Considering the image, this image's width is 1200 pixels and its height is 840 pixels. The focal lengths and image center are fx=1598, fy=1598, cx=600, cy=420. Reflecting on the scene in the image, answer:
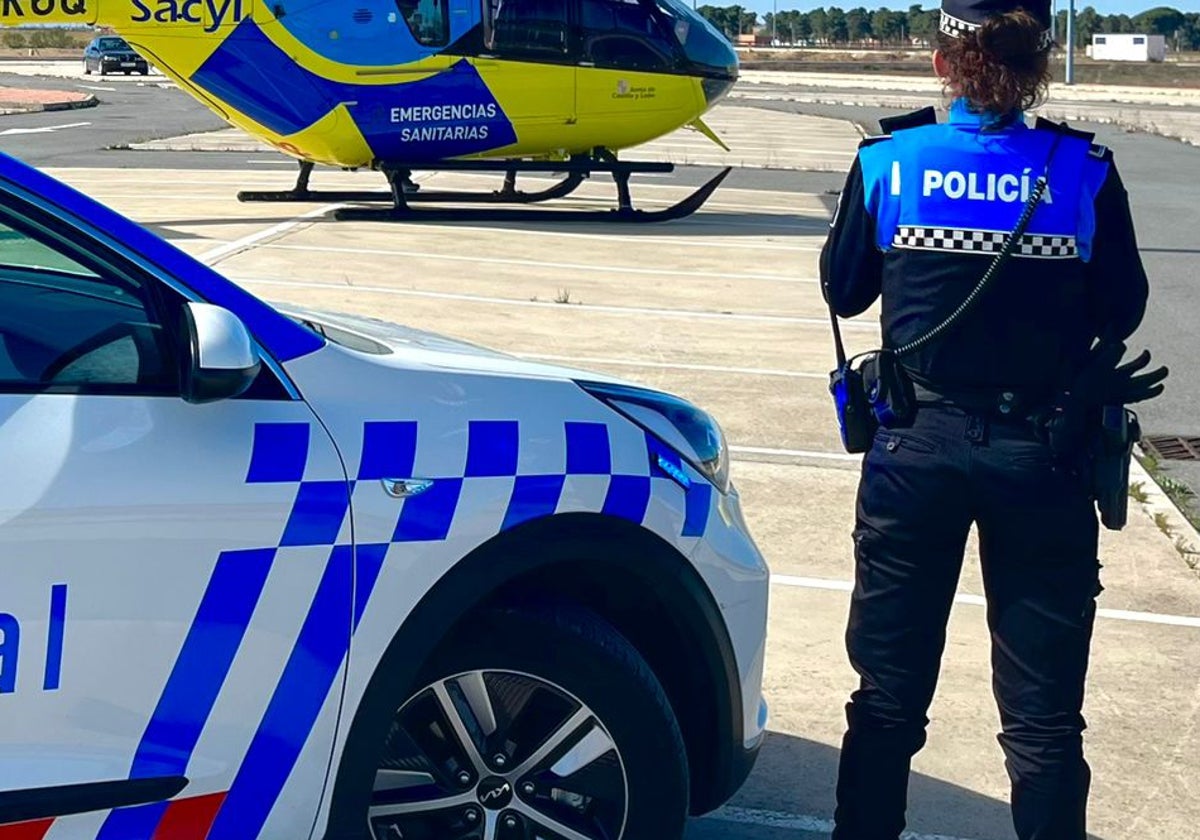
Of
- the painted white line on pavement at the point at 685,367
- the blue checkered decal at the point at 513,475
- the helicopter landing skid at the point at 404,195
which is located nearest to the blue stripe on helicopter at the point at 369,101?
the helicopter landing skid at the point at 404,195

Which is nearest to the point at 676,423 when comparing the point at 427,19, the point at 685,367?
the point at 685,367

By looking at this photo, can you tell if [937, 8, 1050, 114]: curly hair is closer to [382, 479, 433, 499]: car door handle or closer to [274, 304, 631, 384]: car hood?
[274, 304, 631, 384]: car hood

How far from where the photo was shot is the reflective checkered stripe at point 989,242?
3121mm

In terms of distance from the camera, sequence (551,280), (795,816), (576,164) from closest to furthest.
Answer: (795,816) < (551,280) < (576,164)

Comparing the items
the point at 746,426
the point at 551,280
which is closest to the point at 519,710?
the point at 746,426

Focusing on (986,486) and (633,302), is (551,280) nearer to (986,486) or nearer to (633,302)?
(633,302)

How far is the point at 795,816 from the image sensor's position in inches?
159

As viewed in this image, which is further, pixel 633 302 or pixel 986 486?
pixel 633 302

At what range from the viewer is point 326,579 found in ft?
9.32

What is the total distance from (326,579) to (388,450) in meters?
0.26

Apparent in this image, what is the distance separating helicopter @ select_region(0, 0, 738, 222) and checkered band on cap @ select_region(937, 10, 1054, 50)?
38.6ft

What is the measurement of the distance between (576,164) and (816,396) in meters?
7.79

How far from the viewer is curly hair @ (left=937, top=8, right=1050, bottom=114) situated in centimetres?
306

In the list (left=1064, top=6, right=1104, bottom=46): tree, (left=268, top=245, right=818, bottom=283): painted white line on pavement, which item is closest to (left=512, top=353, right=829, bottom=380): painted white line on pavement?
(left=268, top=245, right=818, bottom=283): painted white line on pavement
